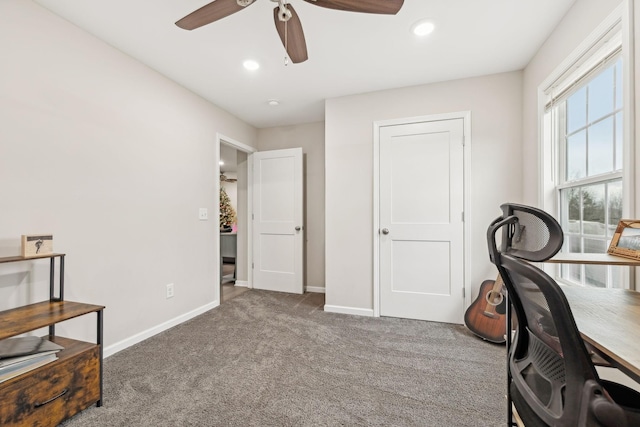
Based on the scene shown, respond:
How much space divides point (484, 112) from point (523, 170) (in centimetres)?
66

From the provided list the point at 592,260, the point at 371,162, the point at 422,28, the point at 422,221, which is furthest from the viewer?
the point at 371,162

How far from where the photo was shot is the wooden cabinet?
3.97 feet

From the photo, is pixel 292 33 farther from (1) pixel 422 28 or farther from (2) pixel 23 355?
(2) pixel 23 355

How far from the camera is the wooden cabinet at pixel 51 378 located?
1211 mm

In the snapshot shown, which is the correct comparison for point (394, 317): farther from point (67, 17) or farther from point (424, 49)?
point (67, 17)

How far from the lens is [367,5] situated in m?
1.35

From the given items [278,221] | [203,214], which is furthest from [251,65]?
[278,221]

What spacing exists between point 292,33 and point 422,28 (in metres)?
1.03

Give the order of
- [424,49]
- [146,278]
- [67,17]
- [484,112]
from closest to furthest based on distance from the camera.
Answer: [67,17], [424,49], [146,278], [484,112]

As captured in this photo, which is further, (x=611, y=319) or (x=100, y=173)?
(x=100, y=173)

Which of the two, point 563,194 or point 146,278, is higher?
point 563,194

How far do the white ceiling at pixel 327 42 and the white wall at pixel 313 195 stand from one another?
1.03 m

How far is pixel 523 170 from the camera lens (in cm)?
256

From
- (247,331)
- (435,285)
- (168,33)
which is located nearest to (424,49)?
(168,33)
